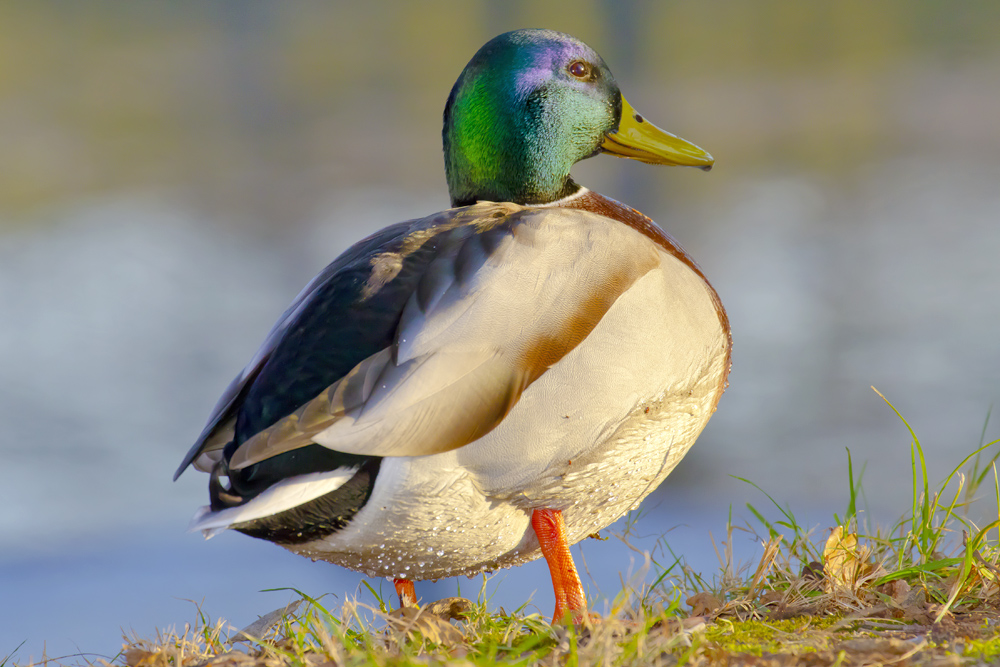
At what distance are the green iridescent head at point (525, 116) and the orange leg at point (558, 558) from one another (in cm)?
79

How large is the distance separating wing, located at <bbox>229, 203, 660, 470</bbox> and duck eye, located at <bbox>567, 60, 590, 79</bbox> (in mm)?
566

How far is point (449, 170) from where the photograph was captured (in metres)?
2.35

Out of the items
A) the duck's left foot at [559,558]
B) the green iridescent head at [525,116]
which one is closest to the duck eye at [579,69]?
the green iridescent head at [525,116]

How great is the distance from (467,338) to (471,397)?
4.3 inches

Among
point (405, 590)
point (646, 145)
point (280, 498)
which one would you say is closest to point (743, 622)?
point (405, 590)

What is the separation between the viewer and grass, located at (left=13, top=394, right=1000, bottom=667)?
1.55m

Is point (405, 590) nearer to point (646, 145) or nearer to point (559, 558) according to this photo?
point (559, 558)

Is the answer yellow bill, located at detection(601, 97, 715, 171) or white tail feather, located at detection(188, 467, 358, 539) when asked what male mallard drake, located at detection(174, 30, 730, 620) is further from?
yellow bill, located at detection(601, 97, 715, 171)

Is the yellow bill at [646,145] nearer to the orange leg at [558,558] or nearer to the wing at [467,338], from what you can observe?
the wing at [467,338]

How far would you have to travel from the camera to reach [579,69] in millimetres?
2270

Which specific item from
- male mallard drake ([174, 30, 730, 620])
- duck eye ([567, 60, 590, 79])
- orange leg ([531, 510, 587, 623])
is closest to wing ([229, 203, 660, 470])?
male mallard drake ([174, 30, 730, 620])

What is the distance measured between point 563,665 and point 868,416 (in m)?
4.45

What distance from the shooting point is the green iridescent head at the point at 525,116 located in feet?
7.24

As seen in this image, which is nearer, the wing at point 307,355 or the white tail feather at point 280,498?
the white tail feather at point 280,498
